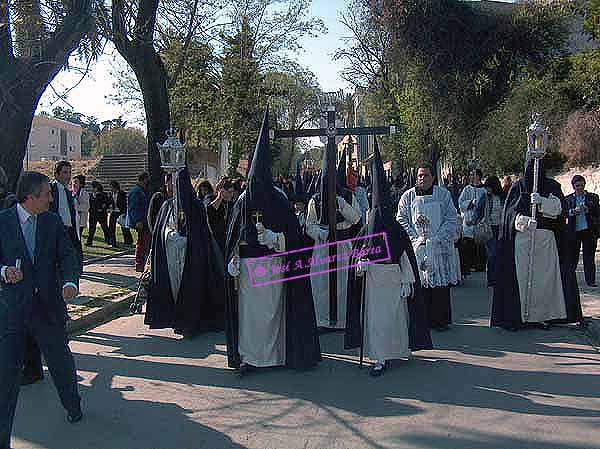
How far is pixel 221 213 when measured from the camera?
395 inches

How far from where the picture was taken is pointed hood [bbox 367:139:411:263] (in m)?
6.75

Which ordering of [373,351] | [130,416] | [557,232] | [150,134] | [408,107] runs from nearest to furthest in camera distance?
[130,416] < [373,351] < [557,232] < [150,134] < [408,107]

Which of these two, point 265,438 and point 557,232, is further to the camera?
point 557,232

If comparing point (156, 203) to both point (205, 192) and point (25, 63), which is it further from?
point (25, 63)

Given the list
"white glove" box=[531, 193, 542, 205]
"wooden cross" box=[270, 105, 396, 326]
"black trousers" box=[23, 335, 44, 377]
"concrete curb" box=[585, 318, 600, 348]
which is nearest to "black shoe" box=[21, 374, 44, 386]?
"black trousers" box=[23, 335, 44, 377]

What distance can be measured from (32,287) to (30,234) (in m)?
0.40

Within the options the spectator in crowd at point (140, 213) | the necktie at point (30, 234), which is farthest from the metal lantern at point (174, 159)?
the spectator in crowd at point (140, 213)

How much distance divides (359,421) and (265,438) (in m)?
0.78

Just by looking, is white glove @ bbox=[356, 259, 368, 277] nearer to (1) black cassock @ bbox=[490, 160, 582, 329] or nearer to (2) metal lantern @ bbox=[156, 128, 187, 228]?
(1) black cassock @ bbox=[490, 160, 582, 329]

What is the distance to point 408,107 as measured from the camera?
96.8 feet

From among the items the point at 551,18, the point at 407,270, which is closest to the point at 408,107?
the point at 551,18

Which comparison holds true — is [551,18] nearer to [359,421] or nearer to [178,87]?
[178,87]

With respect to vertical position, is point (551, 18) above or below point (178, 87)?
above

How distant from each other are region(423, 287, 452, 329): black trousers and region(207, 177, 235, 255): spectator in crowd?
3.02 meters
